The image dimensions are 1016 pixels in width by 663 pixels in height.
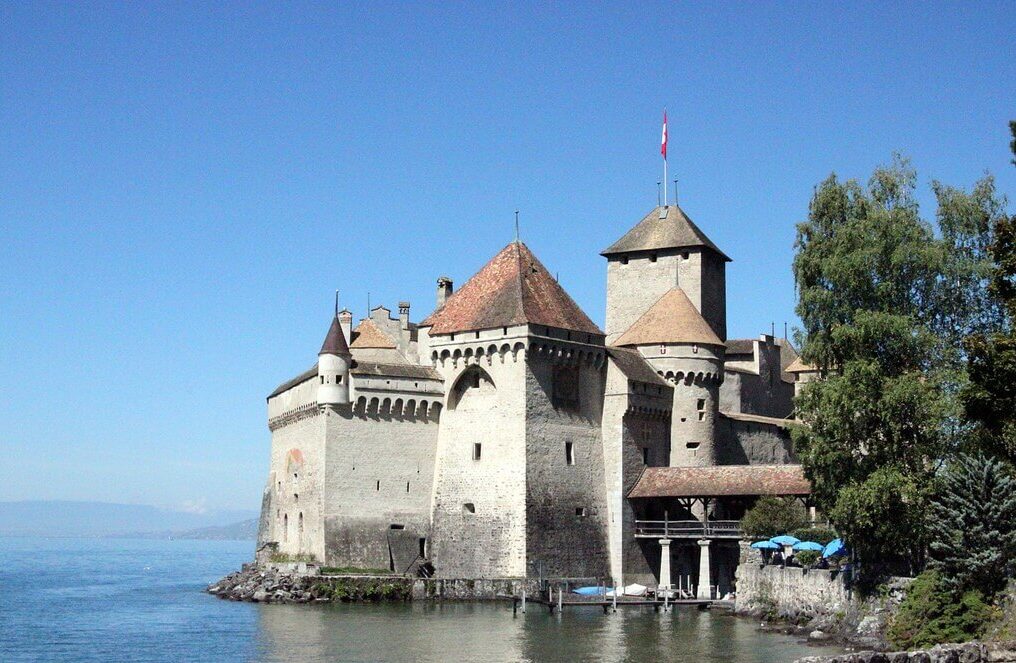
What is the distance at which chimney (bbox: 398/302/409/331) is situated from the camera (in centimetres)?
5994

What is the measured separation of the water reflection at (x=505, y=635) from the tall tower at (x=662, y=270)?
2029cm

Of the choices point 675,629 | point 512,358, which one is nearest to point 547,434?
point 512,358

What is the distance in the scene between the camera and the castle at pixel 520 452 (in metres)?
52.8

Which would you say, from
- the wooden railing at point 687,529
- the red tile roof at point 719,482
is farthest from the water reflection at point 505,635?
the red tile roof at point 719,482

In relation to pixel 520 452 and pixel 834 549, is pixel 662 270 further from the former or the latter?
pixel 834 549

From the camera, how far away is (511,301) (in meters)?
54.1

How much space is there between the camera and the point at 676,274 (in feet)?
213

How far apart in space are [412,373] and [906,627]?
25307 millimetres

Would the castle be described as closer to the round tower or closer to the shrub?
the round tower

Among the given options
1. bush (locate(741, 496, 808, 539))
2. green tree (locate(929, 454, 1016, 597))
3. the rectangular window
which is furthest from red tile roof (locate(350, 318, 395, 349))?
green tree (locate(929, 454, 1016, 597))

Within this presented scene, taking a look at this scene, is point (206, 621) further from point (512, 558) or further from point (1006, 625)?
point (1006, 625)

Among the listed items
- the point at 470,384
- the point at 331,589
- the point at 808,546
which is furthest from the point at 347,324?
the point at 808,546

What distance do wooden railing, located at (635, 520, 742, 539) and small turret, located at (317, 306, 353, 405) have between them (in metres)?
13.0

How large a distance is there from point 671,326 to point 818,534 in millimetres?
15886
